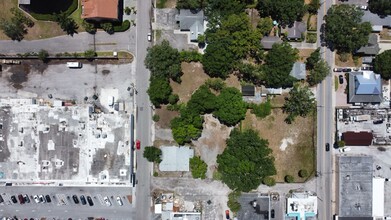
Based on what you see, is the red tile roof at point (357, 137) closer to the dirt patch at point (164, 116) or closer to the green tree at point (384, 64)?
the green tree at point (384, 64)

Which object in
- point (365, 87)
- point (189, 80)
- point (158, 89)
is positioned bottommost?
point (158, 89)

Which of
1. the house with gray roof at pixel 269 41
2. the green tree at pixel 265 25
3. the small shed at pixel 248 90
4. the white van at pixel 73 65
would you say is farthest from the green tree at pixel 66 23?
the house with gray roof at pixel 269 41

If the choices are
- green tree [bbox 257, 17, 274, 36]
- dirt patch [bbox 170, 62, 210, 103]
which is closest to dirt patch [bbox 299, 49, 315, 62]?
green tree [bbox 257, 17, 274, 36]

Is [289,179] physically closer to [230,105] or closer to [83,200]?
[230,105]

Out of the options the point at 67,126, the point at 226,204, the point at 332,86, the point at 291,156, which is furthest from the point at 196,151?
the point at 332,86

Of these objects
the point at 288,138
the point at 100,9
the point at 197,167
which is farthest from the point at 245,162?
the point at 100,9

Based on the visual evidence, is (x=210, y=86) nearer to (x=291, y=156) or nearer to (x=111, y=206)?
(x=291, y=156)
